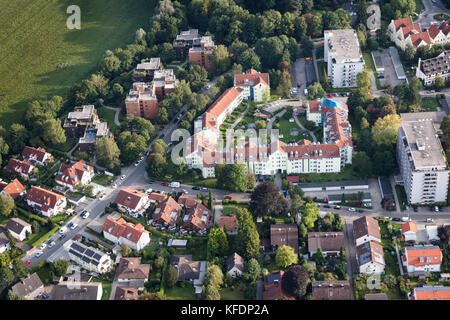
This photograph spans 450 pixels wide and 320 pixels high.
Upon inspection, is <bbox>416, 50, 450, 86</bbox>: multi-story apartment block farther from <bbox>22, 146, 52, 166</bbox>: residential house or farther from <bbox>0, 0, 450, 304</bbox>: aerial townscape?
<bbox>22, 146, 52, 166</bbox>: residential house

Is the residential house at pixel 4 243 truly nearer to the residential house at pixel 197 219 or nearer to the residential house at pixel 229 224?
the residential house at pixel 197 219

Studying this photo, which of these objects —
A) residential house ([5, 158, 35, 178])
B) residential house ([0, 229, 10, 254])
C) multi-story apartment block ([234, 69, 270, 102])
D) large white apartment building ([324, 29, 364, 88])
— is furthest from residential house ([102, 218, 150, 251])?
large white apartment building ([324, 29, 364, 88])

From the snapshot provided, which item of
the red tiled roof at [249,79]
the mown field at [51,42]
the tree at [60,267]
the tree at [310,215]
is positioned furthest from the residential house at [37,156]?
the tree at [310,215]

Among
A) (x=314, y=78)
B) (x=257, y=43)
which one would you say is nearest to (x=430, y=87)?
(x=314, y=78)

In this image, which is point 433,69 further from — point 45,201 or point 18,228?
point 18,228

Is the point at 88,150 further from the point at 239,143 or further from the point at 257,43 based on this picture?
the point at 257,43

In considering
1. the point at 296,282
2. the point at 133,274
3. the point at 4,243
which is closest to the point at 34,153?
the point at 4,243
